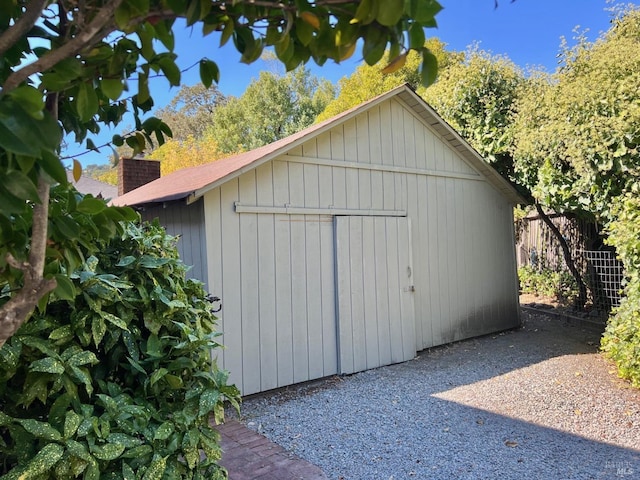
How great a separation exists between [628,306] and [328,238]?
353 cm

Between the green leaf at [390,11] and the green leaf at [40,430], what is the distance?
1.75 meters

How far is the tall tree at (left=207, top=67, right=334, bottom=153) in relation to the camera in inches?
1011

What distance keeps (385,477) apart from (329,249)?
9.54 feet

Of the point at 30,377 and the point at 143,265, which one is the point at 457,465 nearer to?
the point at 143,265

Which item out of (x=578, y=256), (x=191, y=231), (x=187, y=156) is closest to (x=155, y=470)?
(x=191, y=231)

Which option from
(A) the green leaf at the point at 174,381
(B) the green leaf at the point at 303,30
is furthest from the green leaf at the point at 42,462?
(B) the green leaf at the point at 303,30

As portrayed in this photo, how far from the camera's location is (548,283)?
9828 millimetres

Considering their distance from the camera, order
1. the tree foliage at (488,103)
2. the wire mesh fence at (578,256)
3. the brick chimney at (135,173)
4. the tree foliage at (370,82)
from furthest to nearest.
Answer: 1. the tree foliage at (370,82)
2. the brick chimney at (135,173)
3. the tree foliage at (488,103)
4. the wire mesh fence at (578,256)

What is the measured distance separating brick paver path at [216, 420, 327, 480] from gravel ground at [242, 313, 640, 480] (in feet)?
0.40

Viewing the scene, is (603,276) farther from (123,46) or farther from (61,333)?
(123,46)

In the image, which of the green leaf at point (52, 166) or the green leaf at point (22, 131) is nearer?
the green leaf at point (22, 131)

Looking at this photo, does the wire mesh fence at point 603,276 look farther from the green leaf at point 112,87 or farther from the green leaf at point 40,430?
the green leaf at point 112,87

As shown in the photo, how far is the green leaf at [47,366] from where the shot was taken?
5.54ft

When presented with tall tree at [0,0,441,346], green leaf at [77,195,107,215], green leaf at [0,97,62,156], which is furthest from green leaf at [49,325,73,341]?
green leaf at [0,97,62,156]
